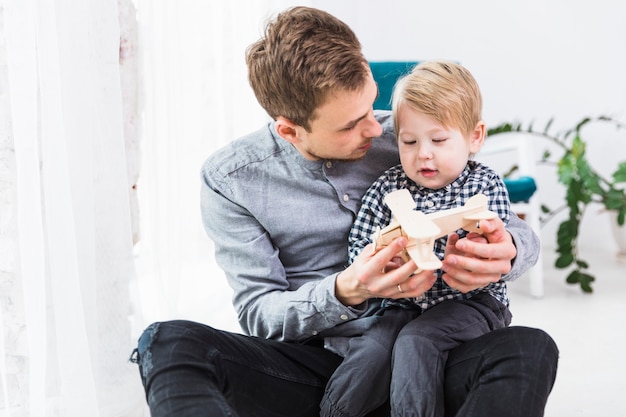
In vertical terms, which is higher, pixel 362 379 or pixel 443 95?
pixel 443 95

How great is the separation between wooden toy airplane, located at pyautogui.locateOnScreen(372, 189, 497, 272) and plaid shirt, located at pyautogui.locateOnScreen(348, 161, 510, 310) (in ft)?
0.57

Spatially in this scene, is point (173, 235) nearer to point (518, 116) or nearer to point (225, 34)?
point (225, 34)

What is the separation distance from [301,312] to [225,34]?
1392 mm

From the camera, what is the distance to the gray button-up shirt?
57.5 inches

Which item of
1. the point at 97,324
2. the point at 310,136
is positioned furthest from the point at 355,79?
the point at 97,324

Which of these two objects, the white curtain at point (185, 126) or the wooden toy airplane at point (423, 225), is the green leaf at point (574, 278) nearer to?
the white curtain at point (185, 126)

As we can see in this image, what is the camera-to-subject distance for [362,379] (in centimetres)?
128

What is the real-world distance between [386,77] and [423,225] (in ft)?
3.69

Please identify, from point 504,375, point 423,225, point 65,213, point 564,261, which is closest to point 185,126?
point 65,213

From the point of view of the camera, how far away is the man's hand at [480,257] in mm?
1212

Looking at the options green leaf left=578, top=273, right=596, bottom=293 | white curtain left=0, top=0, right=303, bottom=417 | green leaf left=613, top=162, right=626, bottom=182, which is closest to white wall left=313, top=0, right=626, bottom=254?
green leaf left=613, top=162, right=626, bottom=182

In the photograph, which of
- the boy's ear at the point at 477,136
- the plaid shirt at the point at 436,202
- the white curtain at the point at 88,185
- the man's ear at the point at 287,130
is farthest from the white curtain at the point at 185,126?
the boy's ear at the point at 477,136

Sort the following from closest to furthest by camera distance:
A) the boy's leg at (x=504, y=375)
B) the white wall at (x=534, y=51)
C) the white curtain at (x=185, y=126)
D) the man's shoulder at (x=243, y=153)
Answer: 1. the boy's leg at (x=504, y=375)
2. the man's shoulder at (x=243, y=153)
3. the white curtain at (x=185, y=126)
4. the white wall at (x=534, y=51)

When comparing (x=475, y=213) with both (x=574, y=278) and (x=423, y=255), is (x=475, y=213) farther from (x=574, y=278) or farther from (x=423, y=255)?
(x=574, y=278)
